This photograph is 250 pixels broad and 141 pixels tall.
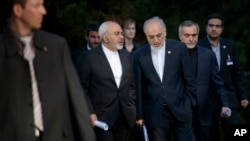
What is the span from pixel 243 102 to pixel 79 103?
21.7 ft

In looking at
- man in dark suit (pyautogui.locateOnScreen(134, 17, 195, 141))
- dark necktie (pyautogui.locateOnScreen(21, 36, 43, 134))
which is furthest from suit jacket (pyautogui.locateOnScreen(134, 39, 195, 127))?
dark necktie (pyautogui.locateOnScreen(21, 36, 43, 134))

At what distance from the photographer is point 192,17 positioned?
56.2ft

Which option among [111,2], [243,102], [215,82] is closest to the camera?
[215,82]

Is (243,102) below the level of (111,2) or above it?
below

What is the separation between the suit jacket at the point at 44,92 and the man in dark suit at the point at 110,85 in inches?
142

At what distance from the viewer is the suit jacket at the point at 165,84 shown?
424 inches

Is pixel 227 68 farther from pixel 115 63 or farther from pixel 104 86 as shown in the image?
pixel 104 86

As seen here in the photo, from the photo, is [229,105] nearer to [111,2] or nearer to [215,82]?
[215,82]

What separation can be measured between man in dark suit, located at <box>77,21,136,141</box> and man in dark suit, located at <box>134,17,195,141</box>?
0.27 meters

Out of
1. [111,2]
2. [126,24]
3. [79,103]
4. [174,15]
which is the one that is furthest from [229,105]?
[79,103]

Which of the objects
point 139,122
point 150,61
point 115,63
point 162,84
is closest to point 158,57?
point 150,61

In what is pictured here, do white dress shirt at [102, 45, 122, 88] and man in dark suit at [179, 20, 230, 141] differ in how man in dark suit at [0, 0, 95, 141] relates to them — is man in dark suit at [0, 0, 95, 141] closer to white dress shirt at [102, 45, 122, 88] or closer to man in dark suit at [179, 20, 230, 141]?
white dress shirt at [102, 45, 122, 88]

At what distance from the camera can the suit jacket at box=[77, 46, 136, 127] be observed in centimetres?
1038

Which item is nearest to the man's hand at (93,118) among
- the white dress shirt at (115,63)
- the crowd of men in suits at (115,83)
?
the crowd of men in suits at (115,83)
